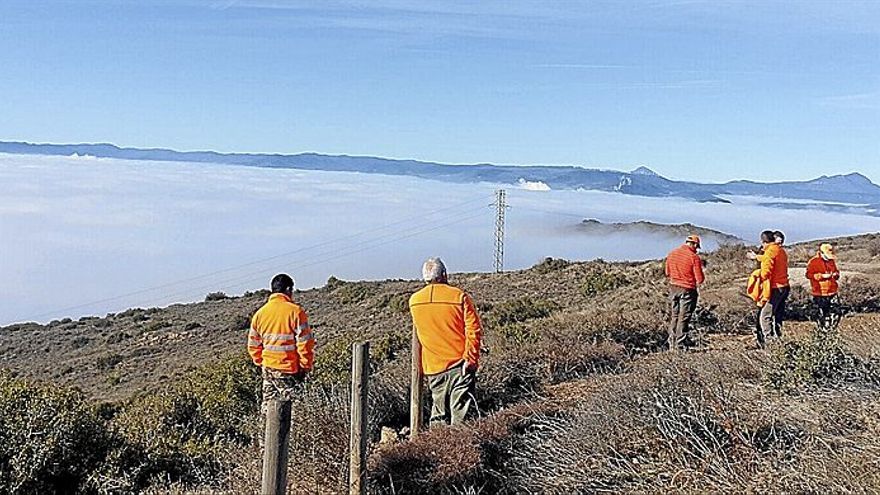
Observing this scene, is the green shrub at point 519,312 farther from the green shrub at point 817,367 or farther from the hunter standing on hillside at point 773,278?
the green shrub at point 817,367

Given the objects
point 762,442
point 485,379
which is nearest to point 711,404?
point 762,442

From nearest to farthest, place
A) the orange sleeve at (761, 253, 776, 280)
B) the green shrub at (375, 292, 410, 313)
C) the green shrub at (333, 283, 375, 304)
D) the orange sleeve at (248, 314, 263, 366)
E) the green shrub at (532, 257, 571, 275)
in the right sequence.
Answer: the orange sleeve at (248, 314, 263, 366) < the orange sleeve at (761, 253, 776, 280) < the green shrub at (375, 292, 410, 313) < the green shrub at (532, 257, 571, 275) < the green shrub at (333, 283, 375, 304)

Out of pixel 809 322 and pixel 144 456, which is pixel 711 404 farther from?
pixel 809 322

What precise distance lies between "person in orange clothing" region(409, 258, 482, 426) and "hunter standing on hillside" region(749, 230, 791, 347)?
606 cm

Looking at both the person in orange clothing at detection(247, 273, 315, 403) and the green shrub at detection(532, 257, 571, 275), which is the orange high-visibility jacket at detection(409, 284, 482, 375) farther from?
the green shrub at detection(532, 257, 571, 275)

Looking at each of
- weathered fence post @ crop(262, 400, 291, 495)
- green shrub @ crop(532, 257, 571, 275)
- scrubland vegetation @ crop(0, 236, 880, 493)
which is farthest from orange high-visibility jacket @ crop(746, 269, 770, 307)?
green shrub @ crop(532, 257, 571, 275)

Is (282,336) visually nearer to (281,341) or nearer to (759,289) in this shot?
(281,341)

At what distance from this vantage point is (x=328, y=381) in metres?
9.29

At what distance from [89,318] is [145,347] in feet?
63.8

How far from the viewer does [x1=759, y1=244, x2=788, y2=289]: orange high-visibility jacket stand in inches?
472

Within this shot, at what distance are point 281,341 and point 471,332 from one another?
63.4 inches

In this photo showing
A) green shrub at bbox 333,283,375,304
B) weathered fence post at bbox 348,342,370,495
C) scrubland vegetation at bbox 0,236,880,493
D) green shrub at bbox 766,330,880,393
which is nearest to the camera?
weathered fence post at bbox 348,342,370,495

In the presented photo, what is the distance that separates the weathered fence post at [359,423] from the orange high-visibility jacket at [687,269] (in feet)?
23.3

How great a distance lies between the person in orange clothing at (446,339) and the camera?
7262mm
